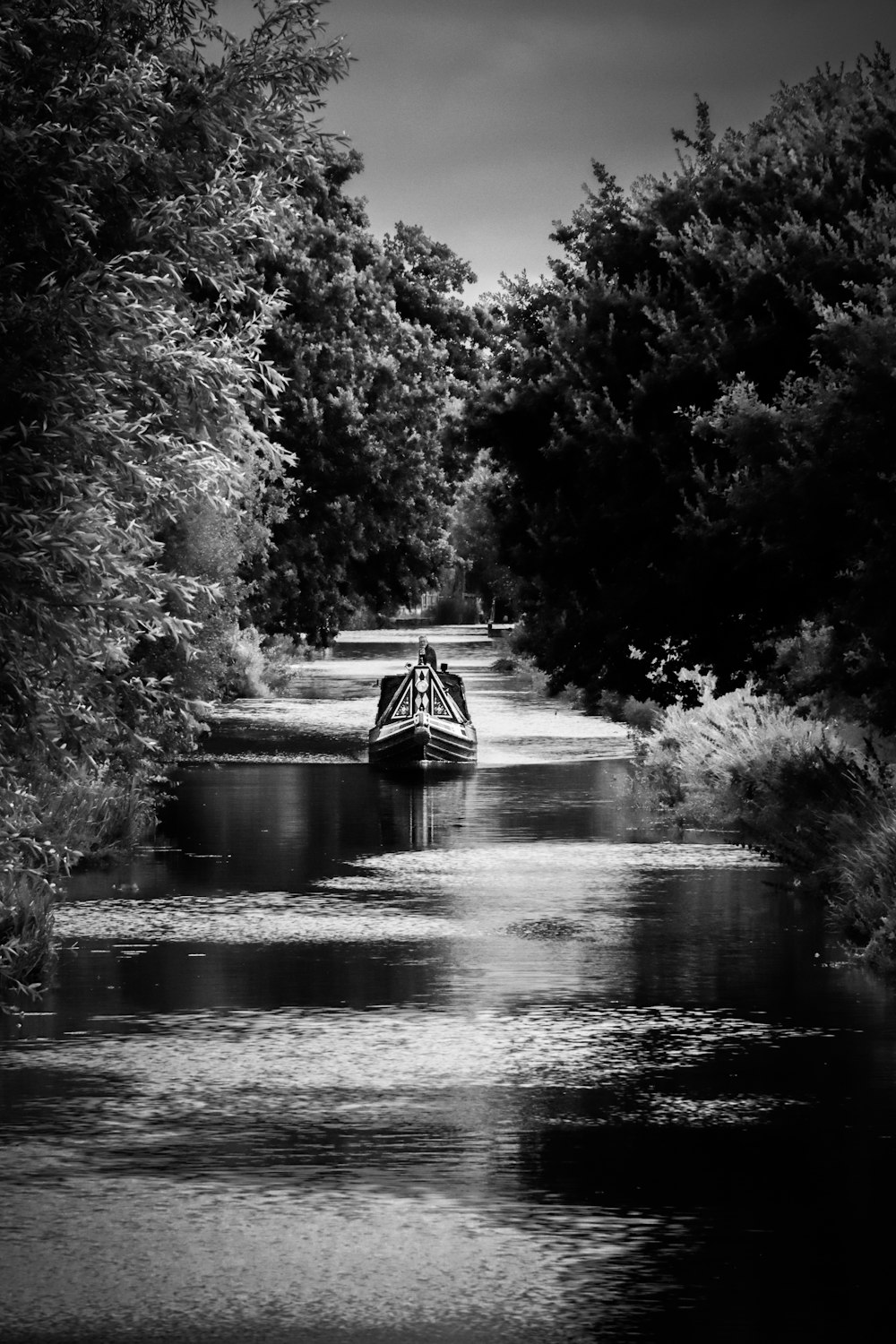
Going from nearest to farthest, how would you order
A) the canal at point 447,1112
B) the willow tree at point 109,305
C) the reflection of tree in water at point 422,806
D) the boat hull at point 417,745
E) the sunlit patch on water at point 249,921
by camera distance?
the canal at point 447,1112 → the willow tree at point 109,305 → the sunlit patch on water at point 249,921 → the reflection of tree in water at point 422,806 → the boat hull at point 417,745

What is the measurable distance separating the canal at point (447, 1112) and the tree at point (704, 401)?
323 cm

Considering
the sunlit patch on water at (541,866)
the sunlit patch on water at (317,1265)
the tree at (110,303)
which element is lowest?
the sunlit patch on water at (541,866)

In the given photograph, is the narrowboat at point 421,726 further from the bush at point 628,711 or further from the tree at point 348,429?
the tree at point 348,429

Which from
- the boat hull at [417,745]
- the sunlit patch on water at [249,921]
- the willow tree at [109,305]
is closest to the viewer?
the willow tree at [109,305]

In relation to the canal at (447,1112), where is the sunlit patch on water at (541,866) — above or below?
below

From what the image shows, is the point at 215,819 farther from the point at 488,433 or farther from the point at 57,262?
the point at 57,262

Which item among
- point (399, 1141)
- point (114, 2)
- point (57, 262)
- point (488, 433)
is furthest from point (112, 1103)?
point (488, 433)

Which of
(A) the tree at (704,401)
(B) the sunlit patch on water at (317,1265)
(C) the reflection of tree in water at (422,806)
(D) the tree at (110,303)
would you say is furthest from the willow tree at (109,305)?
(C) the reflection of tree in water at (422,806)

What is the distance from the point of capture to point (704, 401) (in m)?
25.4

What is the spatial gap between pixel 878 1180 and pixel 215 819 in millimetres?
19649

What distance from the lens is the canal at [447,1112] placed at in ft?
25.3

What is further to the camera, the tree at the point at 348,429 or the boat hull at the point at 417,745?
the tree at the point at 348,429

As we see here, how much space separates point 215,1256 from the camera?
26.8 ft

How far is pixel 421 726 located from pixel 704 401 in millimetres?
13860
